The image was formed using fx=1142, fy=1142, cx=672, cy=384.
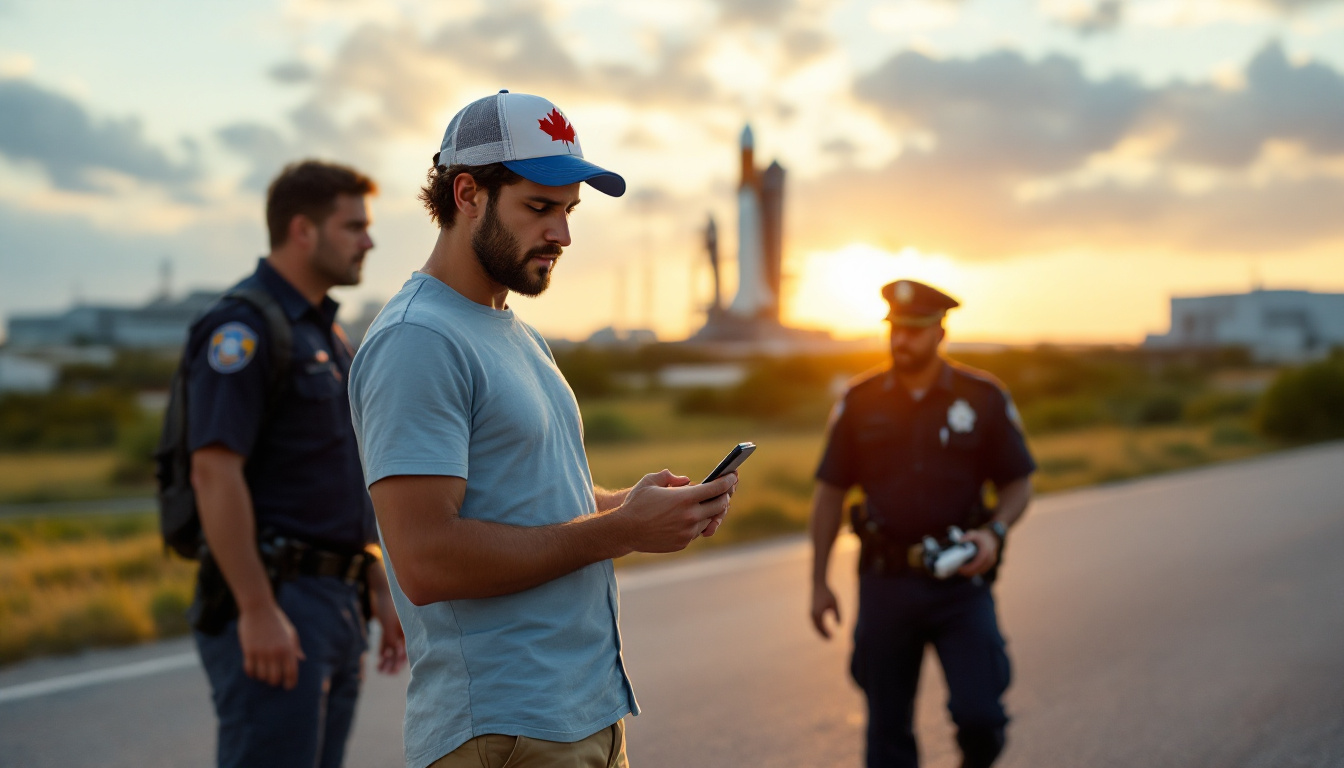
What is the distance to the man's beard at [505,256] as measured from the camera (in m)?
2.19

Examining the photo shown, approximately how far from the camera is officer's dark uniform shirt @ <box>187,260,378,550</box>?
118 inches

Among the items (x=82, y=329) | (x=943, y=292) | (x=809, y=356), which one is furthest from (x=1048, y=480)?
(x=82, y=329)

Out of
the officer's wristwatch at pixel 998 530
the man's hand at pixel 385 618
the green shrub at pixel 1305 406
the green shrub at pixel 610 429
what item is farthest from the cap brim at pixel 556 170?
the green shrub at pixel 610 429

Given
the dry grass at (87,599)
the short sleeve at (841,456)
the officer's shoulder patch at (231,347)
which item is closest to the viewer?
the officer's shoulder patch at (231,347)

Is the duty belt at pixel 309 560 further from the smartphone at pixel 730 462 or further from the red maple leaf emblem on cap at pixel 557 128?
the red maple leaf emblem on cap at pixel 557 128

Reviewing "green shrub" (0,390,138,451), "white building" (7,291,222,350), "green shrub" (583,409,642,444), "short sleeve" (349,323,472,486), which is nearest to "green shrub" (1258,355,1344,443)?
"green shrub" (583,409,642,444)

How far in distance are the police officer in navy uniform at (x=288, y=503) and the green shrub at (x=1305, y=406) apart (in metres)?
30.8

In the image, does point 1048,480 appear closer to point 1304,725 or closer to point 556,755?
point 1304,725

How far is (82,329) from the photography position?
111 m

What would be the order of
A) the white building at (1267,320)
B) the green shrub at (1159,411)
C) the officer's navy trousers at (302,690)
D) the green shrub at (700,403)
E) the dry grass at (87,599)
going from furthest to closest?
1. the white building at (1267,320)
2. the green shrub at (700,403)
3. the green shrub at (1159,411)
4. the dry grass at (87,599)
5. the officer's navy trousers at (302,690)

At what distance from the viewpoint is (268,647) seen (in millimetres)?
2922

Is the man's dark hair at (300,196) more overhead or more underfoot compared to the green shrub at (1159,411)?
more overhead

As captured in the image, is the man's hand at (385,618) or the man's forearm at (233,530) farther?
the man's hand at (385,618)

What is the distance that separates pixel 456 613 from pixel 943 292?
2.73 meters
